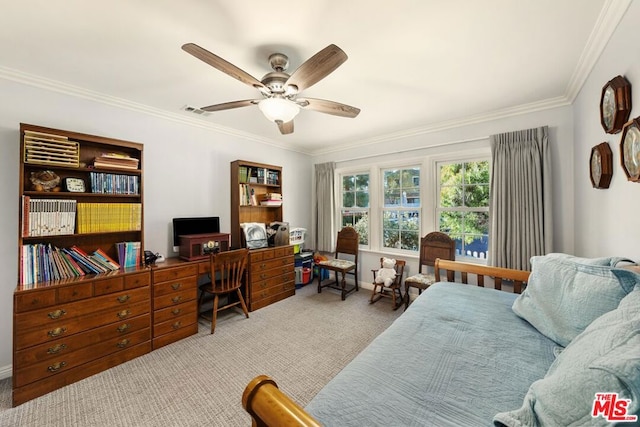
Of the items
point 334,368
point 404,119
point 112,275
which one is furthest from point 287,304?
point 404,119

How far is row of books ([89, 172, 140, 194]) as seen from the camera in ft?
7.41

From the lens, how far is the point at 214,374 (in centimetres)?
200

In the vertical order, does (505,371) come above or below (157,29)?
below

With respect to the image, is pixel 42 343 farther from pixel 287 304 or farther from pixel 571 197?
pixel 571 197

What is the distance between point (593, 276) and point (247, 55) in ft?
7.99

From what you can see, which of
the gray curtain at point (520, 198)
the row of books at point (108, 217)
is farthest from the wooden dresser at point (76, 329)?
the gray curtain at point (520, 198)

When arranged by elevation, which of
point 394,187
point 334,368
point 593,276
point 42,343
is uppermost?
point 394,187

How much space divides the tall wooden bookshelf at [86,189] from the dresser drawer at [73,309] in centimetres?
33

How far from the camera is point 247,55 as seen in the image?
5.98ft

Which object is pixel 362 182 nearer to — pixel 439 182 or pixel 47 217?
pixel 439 182

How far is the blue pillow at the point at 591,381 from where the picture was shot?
600mm

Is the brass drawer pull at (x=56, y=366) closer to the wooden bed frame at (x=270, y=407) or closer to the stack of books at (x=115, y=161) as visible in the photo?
the stack of books at (x=115, y=161)

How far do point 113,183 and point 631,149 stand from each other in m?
3.74

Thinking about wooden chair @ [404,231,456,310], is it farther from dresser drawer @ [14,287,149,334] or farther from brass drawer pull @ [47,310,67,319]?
brass drawer pull @ [47,310,67,319]
